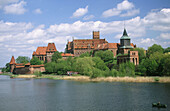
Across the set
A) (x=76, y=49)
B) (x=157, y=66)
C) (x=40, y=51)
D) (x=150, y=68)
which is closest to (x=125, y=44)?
(x=76, y=49)

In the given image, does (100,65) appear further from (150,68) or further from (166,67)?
(166,67)

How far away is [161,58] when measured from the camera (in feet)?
168

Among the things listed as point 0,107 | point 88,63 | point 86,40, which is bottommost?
point 0,107

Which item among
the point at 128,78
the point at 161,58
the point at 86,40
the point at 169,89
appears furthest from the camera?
the point at 86,40

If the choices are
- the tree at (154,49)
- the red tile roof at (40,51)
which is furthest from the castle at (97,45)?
the red tile roof at (40,51)

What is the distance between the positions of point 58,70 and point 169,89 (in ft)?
141

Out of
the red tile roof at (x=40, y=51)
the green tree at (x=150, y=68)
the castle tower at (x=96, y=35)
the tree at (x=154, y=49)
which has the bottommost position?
the green tree at (x=150, y=68)

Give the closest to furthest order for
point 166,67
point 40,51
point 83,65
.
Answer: point 166,67
point 83,65
point 40,51

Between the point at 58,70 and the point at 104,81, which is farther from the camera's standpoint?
the point at 58,70

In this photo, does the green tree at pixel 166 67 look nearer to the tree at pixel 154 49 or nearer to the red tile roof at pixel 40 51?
the tree at pixel 154 49

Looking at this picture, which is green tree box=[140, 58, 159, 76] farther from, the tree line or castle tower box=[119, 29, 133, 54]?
castle tower box=[119, 29, 133, 54]

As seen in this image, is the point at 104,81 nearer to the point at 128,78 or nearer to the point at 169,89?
the point at 128,78

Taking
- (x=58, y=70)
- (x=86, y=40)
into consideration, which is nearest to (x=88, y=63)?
(x=58, y=70)

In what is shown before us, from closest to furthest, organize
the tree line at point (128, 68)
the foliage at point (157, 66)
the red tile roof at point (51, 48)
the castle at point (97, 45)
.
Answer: the foliage at point (157, 66)
the tree line at point (128, 68)
the castle at point (97, 45)
the red tile roof at point (51, 48)
